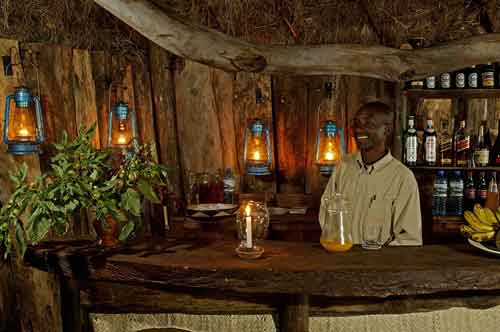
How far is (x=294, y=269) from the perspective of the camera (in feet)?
6.29

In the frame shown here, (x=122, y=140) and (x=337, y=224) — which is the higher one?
(x=122, y=140)

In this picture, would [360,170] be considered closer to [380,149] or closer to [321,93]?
[380,149]

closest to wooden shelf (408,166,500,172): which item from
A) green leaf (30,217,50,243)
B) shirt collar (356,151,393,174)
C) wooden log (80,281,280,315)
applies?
shirt collar (356,151,393,174)

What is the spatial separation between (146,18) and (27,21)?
3.42 feet

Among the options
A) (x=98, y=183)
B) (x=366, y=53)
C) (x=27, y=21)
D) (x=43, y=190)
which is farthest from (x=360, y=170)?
(x=27, y=21)

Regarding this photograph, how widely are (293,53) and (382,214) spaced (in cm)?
108

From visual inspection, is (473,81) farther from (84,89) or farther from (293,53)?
(84,89)

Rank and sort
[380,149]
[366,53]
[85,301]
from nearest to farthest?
[85,301] < [380,149] < [366,53]

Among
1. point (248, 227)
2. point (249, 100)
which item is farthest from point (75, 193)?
point (249, 100)

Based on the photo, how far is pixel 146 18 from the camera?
2.75 meters

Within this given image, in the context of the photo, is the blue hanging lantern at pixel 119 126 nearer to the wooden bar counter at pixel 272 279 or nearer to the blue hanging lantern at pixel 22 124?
the blue hanging lantern at pixel 22 124

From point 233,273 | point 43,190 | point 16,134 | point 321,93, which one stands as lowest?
point 233,273

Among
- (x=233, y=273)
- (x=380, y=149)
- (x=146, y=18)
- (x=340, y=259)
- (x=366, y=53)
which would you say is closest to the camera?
(x=233, y=273)

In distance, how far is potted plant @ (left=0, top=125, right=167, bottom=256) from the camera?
1.98 metres
